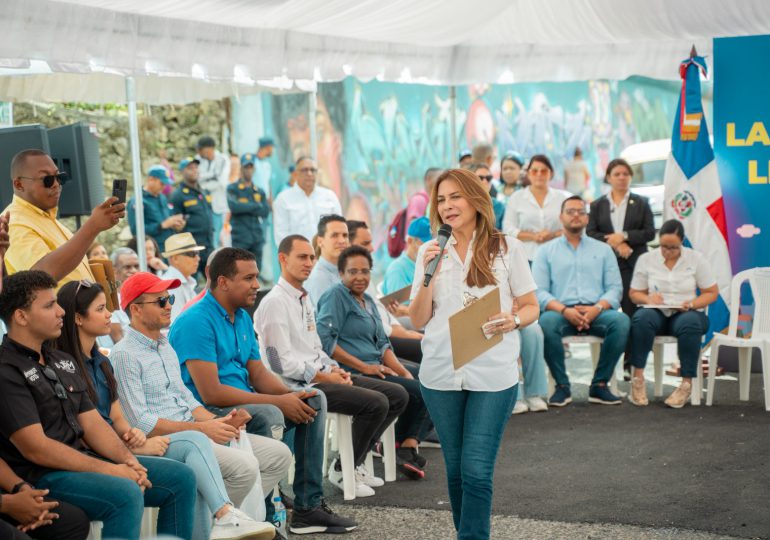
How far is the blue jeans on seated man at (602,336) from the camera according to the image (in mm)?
7688

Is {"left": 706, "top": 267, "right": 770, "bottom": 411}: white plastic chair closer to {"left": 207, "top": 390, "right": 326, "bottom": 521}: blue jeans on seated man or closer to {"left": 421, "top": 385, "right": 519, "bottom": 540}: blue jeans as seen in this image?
{"left": 207, "top": 390, "right": 326, "bottom": 521}: blue jeans on seated man

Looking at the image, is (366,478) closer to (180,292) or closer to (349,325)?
(349,325)

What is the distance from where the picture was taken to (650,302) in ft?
26.1

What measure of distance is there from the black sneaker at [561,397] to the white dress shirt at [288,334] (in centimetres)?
267

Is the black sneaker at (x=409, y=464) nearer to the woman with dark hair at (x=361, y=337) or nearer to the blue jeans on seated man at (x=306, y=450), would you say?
the woman with dark hair at (x=361, y=337)

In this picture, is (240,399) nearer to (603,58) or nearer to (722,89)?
(722,89)

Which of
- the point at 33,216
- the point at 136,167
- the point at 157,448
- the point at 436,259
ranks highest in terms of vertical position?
the point at 136,167

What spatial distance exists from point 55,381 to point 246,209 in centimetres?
800

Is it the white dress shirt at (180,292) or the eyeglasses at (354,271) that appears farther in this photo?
the white dress shirt at (180,292)

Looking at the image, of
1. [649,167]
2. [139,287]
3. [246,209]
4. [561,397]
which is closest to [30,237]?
[139,287]

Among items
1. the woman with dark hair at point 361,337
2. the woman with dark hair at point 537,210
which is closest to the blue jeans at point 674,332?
the woman with dark hair at point 537,210

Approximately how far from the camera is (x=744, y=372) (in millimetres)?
7719

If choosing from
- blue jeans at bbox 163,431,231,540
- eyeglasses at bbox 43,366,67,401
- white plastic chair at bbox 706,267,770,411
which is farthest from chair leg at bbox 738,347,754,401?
eyeglasses at bbox 43,366,67,401

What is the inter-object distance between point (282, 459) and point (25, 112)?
9752 mm
